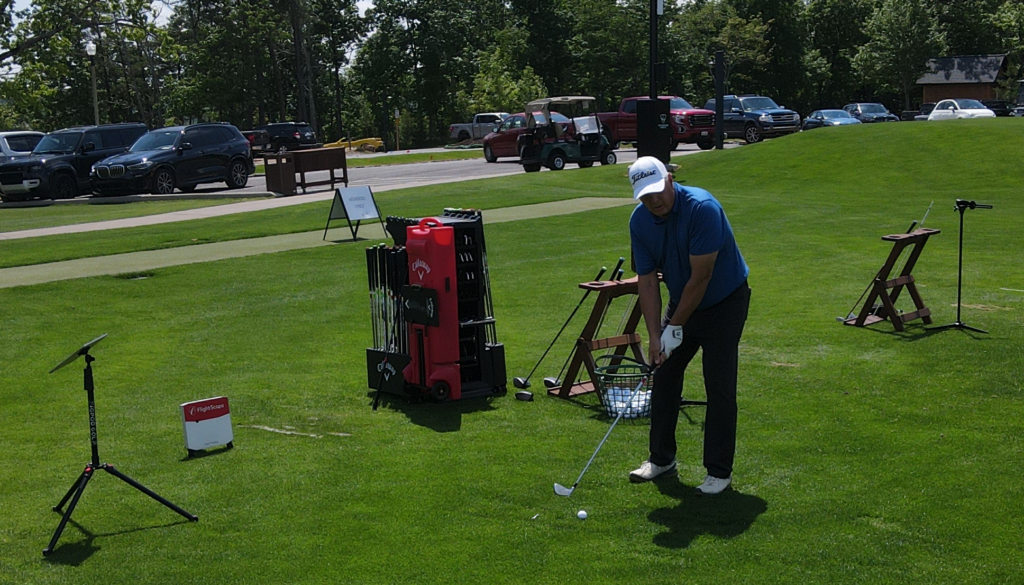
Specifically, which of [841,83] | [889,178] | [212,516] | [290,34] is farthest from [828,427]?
[841,83]

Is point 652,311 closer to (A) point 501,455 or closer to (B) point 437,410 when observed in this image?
(A) point 501,455

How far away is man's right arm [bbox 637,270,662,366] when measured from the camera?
5652 mm

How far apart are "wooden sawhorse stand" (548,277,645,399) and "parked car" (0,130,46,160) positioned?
28637mm

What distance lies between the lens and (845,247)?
15.0 m

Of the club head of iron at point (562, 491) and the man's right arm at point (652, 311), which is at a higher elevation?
the man's right arm at point (652, 311)

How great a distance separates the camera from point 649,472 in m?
5.92

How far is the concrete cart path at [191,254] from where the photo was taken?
14.7 metres

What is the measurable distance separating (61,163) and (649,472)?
94.4 feet

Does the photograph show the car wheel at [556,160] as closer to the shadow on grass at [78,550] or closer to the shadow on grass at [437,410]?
the shadow on grass at [437,410]

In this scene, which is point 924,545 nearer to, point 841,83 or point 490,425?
point 490,425

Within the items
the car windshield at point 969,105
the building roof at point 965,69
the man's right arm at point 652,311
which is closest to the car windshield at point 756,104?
the car windshield at point 969,105

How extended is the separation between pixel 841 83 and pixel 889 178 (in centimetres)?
6507

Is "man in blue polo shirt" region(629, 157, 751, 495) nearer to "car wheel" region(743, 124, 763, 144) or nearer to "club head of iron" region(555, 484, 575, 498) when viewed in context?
"club head of iron" region(555, 484, 575, 498)

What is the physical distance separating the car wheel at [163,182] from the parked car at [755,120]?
23.7m
